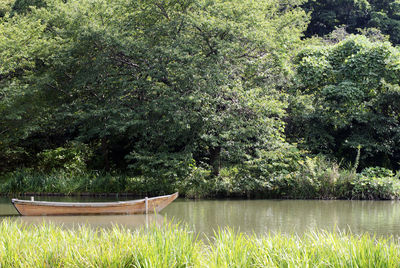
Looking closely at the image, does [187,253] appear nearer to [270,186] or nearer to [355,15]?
[270,186]

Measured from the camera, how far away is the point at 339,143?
65.2 feet

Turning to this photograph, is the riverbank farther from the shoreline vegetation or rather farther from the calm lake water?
the calm lake water

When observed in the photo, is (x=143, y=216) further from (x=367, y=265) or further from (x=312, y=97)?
(x=312, y=97)

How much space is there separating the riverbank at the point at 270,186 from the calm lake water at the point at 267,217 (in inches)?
25.8

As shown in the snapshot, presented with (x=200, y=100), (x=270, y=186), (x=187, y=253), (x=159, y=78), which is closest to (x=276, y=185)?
(x=270, y=186)

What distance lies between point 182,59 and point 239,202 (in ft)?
18.1

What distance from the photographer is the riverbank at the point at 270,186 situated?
1598cm

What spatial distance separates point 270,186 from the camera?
16328mm

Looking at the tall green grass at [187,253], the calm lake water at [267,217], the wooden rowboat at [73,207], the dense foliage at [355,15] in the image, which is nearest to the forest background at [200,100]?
the calm lake water at [267,217]

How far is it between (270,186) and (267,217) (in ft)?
13.4

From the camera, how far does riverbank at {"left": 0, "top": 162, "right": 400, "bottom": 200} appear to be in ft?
52.4

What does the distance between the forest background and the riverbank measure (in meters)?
0.05

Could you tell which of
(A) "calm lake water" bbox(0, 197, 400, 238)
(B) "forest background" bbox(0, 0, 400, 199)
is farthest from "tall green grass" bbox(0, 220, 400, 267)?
(B) "forest background" bbox(0, 0, 400, 199)

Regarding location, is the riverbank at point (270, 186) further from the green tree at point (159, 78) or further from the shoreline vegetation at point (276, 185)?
the green tree at point (159, 78)
